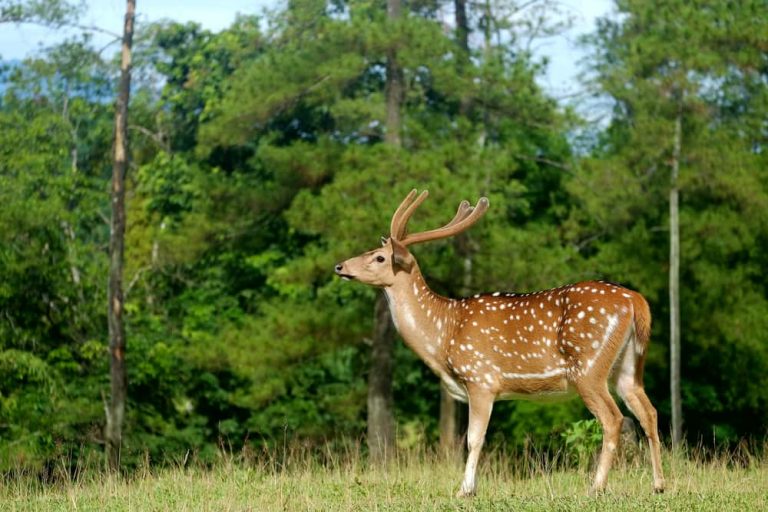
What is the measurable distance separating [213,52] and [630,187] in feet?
41.6

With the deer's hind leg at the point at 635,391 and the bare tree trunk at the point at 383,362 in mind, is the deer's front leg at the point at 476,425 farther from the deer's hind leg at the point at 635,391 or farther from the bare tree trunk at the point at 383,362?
the bare tree trunk at the point at 383,362

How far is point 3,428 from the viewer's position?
2172 cm

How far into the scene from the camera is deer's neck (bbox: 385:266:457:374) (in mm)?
9250

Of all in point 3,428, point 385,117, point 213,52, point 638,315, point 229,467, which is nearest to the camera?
point 638,315

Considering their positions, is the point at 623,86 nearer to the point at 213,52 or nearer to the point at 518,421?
the point at 518,421

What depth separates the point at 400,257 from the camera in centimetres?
947

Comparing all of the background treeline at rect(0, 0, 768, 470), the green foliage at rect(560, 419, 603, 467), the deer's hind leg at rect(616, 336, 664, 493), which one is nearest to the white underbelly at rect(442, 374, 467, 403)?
the deer's hind leg at rect(616, 336, 664, 493)

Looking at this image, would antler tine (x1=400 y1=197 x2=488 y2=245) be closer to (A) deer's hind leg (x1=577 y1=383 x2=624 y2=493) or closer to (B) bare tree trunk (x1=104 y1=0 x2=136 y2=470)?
(A) deer's hind leg (x1=577 y1=383 x2=624 y2=493)

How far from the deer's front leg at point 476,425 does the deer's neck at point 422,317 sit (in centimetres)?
42

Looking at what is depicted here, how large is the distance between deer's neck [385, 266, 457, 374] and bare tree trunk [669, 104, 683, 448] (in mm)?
15616

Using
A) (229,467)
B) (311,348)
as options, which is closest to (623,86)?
(311,348)

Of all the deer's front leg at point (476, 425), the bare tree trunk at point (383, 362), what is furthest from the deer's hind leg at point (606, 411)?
the bare tree trunk at point (383, 362)

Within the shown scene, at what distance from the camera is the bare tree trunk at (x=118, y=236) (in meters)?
19.2

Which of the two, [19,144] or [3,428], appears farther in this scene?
[19,144]
